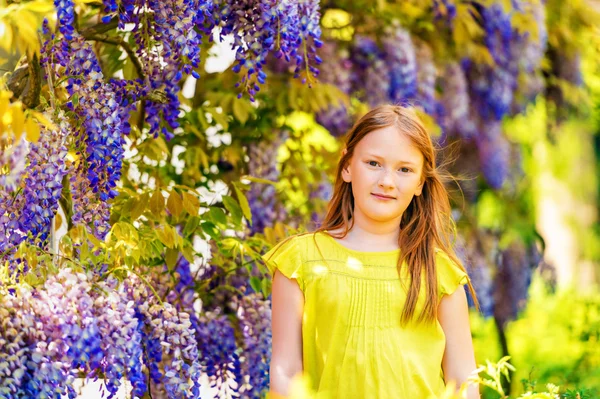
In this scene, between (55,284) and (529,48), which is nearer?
(55,284)

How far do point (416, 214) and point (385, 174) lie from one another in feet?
0.56

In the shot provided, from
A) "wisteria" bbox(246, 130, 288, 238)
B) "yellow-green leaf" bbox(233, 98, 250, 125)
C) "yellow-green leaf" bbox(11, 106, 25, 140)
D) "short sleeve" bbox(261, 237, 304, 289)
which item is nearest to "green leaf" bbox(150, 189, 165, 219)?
"yellow-green leaf" bbox(233, 98, 250, 125)

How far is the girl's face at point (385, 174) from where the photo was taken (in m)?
1.96

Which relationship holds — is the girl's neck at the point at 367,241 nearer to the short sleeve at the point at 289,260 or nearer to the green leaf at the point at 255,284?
the short sleeve at the point at 289,260

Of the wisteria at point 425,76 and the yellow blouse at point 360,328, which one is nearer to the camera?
the yellow blouse at point 360,328

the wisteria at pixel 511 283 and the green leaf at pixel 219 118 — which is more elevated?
the green leaf at pixel 219 118

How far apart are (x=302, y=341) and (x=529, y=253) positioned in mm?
4456

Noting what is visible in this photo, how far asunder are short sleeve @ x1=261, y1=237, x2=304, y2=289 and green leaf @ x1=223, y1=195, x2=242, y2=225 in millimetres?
908

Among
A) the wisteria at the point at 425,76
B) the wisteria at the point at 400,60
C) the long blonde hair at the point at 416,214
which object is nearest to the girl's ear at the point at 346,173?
the long blonde hair at the point at 416,214

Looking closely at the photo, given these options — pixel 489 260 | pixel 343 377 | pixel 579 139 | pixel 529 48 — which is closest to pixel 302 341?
pixel 343 377

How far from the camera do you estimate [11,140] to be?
6.79ft

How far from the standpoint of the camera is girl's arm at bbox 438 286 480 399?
196 cm

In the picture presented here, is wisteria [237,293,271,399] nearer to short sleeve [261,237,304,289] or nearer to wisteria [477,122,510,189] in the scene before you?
short sleeve [261,237,304,289]

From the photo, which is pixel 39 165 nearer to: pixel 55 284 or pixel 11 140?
pixel 11 140
